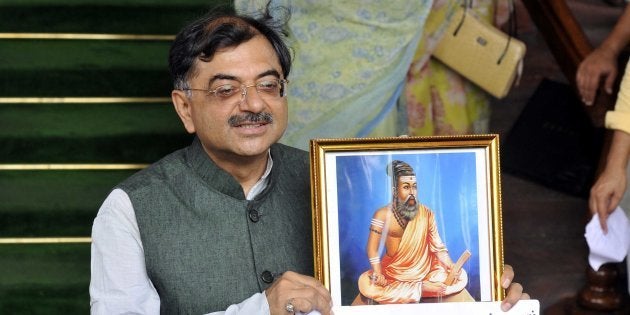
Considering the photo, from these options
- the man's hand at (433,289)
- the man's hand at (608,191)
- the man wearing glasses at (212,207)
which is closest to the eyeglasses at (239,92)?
the man wearing glasses at (212,207)

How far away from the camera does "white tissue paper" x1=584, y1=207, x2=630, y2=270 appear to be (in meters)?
3.07

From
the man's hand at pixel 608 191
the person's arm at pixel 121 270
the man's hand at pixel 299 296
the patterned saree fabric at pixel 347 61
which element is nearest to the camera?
the man's hand at pixel 299 296

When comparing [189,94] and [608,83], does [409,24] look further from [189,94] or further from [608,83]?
[189,94]

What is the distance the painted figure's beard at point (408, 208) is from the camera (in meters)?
2.03

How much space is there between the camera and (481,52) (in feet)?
12.2

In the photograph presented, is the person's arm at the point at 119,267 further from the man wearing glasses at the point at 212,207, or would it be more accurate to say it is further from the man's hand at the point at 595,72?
the man's hand at the point at 595,72

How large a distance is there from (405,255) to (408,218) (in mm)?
70

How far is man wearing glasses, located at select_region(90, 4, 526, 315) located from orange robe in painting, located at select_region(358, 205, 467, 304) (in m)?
0.14

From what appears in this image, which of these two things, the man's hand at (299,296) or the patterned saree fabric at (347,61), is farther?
the patterned saree fabric at (347,61)

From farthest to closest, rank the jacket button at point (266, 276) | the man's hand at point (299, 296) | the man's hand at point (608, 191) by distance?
the man's hand at point (608, 191) < the jacket button at point (266, 276) < the man's hand at point (299, 296)

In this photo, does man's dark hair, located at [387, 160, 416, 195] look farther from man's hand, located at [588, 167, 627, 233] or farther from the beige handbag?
the beige handbag

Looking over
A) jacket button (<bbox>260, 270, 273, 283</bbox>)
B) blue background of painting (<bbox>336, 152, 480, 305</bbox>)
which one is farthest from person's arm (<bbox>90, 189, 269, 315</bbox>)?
blue background of painting (<bbox>336, 152, 480, 305</bbox>)

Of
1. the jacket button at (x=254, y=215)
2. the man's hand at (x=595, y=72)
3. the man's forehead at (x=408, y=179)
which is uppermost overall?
the man's hand at (x=595, y=72)

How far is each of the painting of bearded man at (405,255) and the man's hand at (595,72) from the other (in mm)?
1419
